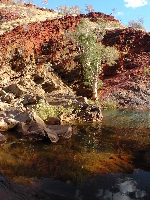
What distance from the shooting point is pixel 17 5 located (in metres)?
47.2

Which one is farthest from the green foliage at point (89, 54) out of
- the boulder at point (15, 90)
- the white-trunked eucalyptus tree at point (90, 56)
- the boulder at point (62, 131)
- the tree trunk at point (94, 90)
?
the boulder at point (62, 131)

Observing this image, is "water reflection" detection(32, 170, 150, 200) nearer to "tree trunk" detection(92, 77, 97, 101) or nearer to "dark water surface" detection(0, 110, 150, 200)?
"dark water surface" detection(0, 110, 150, 200)

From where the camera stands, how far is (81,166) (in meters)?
6.14

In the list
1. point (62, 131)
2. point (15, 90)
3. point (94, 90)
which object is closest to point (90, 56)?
point (94, 90)

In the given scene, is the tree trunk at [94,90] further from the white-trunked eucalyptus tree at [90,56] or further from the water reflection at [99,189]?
the water reflection at [99,189]

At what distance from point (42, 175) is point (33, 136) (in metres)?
3.60

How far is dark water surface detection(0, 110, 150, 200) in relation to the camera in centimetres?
481

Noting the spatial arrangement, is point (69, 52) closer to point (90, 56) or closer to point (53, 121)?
point (90, 56)

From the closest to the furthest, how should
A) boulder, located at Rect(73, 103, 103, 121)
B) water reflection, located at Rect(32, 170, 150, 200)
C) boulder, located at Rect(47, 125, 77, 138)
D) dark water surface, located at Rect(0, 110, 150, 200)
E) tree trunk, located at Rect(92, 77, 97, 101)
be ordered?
water reflection, located at Rect(32, 170, 150, 200)
dark water surface, located at Rect(0, 110, 150, 200)
boulder, located at Rect(47, 125, 77, 138)
boulder, located at Rect(73, 103, 103, 121)
tree trunk, located at Rect(92, 77, 97, 101)

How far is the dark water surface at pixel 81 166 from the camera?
4807 mm

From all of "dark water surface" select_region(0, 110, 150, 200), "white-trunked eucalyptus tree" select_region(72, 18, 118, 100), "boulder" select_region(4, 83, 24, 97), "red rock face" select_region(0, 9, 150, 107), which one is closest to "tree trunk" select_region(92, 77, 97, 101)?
"white-trunked eucalyptus tree" select_region(72, 18, 118, 100)

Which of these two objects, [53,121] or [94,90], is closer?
[53,121]

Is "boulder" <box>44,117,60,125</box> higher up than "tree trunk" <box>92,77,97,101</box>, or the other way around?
"tree trunk" <box>92,77,97,101</box>

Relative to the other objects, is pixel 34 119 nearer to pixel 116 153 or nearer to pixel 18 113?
pixel 18 113
